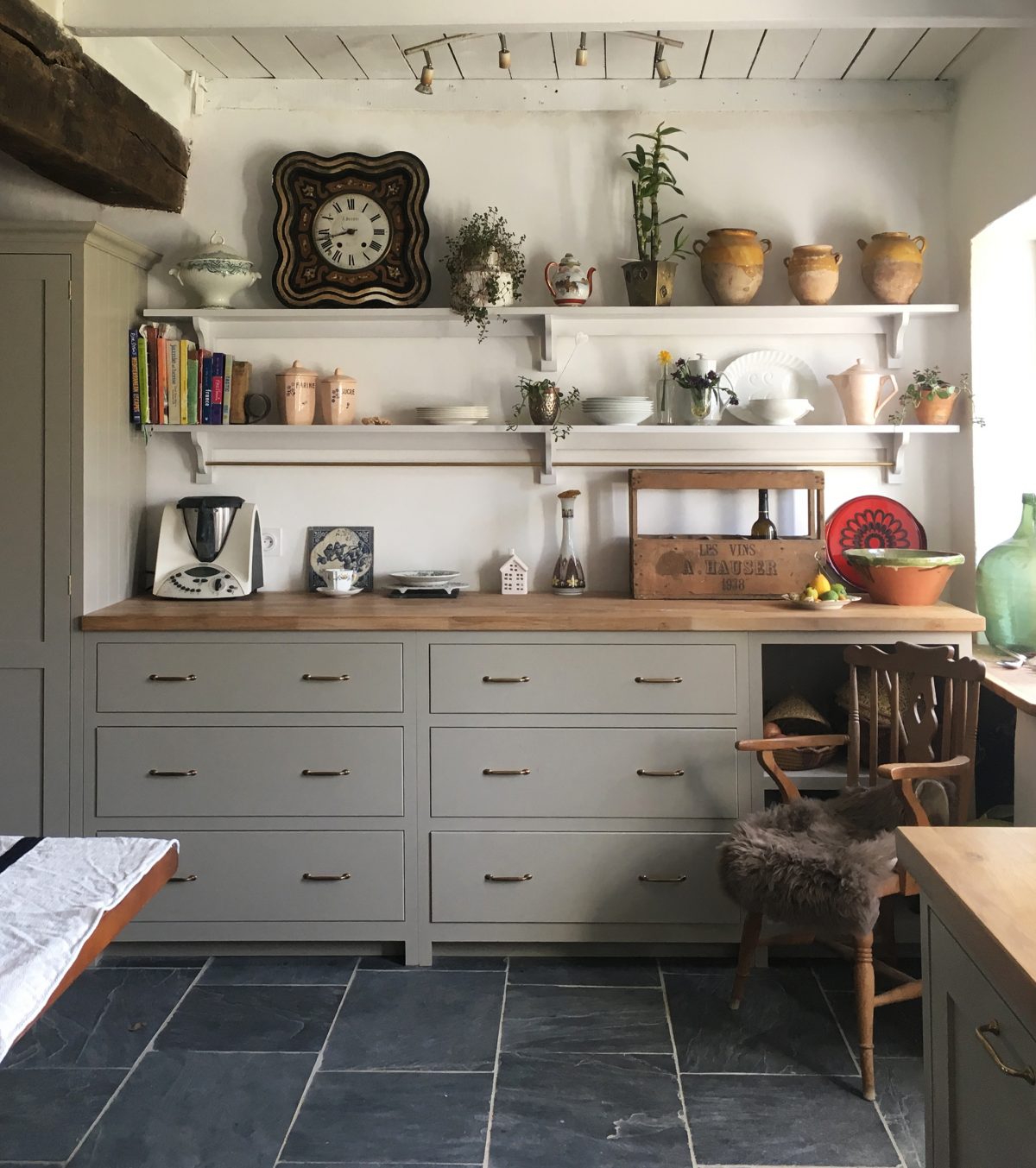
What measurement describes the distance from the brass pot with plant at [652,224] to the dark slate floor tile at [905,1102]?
2.09 m

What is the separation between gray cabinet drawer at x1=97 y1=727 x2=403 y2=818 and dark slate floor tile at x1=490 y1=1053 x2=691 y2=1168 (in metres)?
0.79

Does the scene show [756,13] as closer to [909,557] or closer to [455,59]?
[455,59]

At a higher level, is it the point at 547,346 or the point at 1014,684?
the point at 547,346

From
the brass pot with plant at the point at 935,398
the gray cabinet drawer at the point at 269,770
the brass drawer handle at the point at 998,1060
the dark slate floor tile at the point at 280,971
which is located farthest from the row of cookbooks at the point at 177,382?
the brass drawer handle at the point at 998,1060

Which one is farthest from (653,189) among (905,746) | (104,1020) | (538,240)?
(104,1020)

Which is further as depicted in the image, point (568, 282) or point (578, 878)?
point (568, 282)

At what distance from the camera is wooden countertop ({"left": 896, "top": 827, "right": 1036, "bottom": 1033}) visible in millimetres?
995

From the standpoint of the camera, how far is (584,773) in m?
2.82

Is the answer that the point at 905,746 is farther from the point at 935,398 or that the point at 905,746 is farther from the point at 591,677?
the point at 935,398

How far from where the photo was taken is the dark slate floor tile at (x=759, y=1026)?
7.75 feet

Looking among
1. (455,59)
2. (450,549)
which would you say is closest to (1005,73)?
(455,59)

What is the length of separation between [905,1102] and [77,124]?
9.74ft

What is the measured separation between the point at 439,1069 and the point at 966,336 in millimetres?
2486

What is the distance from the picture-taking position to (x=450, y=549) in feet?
11.0
